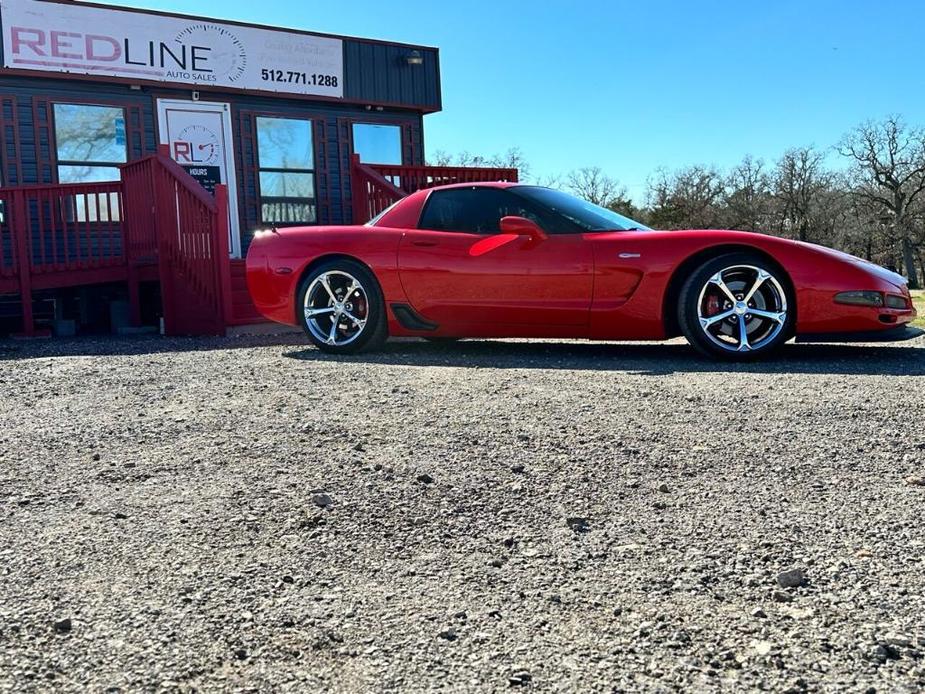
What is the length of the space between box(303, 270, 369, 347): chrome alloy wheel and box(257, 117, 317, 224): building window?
6.44 meters

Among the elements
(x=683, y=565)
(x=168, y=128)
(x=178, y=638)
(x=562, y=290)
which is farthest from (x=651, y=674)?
(x=168, y=128)

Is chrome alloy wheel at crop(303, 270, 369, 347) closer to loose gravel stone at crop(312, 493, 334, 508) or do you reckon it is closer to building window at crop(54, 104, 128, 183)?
loose gravel stone at crop(312, 493, 334, 508)

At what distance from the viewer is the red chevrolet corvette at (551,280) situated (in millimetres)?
5523

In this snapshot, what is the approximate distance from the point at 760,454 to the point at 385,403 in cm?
190

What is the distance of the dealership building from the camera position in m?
9.73

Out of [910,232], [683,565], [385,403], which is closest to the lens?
[683,565]

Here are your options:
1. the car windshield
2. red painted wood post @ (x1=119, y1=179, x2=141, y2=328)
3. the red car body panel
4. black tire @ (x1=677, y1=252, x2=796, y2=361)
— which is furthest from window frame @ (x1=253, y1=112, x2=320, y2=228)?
black tire @ (x1=677, y1=252, x2=796, y2=361)

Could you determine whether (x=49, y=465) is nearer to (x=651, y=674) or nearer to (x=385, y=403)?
(x=385, y=403)

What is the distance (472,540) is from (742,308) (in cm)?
369

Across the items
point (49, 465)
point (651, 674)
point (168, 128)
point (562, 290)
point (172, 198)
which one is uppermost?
point (168, 128)

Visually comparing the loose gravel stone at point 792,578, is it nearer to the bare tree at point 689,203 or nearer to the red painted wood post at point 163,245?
the red painted wood post at point 163,245

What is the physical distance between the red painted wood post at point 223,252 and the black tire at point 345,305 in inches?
81.5

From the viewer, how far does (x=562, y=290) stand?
6.05 meters

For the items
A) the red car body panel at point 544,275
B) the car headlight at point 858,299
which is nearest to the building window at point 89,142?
the red car body panel at point 544,275
